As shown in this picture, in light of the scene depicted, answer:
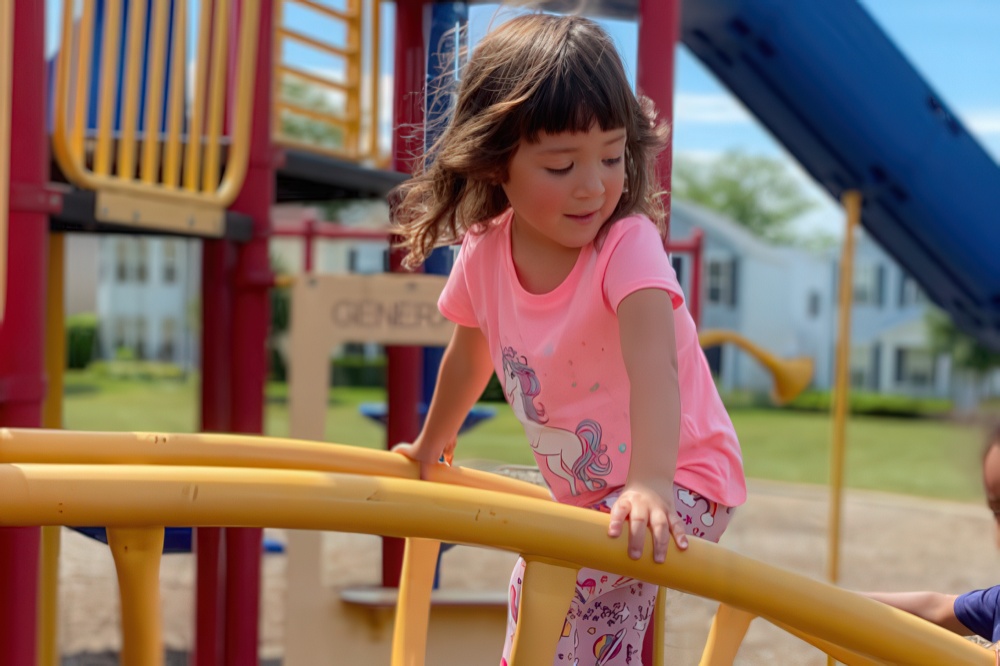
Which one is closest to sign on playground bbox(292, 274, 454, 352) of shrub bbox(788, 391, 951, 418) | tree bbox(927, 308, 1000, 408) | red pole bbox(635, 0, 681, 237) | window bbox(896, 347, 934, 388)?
red pole bbox(635, 0, 681, 237)

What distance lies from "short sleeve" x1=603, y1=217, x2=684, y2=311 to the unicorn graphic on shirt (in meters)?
0.14

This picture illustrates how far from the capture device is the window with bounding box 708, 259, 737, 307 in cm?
2780

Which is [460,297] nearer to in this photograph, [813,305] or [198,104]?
[198,104]

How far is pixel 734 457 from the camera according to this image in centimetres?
121

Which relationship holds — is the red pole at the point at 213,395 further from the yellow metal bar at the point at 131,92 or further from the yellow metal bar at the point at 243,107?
the yellow metal bar at the point at 131,92

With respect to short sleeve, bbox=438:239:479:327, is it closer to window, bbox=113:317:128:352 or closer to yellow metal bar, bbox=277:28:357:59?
yellow metal bar, bbox=277:28:357:59

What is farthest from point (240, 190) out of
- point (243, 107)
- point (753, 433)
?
Result: point (753, 433)

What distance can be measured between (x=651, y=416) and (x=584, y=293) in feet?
0.57

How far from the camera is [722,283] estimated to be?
28.0 meters

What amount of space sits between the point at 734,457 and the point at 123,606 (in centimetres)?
66

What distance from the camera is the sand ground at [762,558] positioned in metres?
2.76

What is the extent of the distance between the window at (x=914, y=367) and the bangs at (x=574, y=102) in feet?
89.8

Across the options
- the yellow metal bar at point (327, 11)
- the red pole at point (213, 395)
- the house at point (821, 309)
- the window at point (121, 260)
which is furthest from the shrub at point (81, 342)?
the red pole at point (213, 395)

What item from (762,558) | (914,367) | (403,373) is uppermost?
(403,373)
